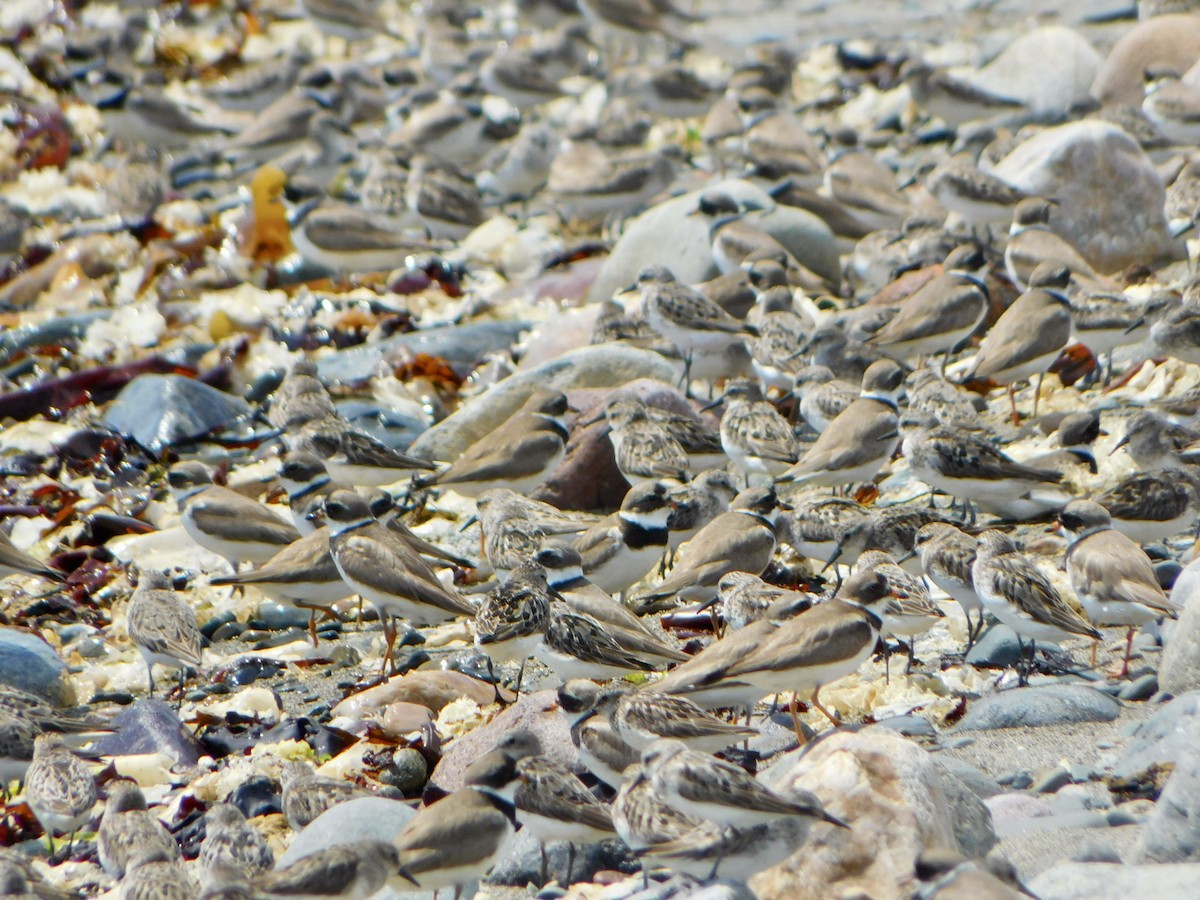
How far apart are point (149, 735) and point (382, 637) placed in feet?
5.93

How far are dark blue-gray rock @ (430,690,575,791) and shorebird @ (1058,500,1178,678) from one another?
98.4 inches

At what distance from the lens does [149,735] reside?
7.52m

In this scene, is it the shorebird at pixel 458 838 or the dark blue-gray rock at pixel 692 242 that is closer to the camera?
the shorebird at pixel 458 838

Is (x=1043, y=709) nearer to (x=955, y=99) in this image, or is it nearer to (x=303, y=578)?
(x=303, y=578)

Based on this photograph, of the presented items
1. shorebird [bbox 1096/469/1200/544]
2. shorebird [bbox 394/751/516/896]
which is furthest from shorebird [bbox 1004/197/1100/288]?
shorebird [bbox 394/751/516/896]

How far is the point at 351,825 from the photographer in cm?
578

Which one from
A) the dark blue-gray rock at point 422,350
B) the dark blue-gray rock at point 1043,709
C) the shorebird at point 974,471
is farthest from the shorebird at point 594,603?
the dark blue-gray rock at point 422,350

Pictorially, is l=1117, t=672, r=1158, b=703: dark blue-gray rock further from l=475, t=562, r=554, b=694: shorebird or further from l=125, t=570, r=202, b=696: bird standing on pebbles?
l=125, t=570, r=202, b=696: bird standing on pebbles

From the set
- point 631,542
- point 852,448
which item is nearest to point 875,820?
point 631,542

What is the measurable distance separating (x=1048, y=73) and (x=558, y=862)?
14.4 meters

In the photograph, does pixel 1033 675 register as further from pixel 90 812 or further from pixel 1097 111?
pixel 1097 111

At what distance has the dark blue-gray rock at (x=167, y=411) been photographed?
39.7 feet

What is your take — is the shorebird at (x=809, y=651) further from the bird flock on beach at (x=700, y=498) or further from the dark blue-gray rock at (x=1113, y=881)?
the dark blue-gray rock at (x=1113, y=881)

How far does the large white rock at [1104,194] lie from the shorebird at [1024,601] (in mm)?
7034
